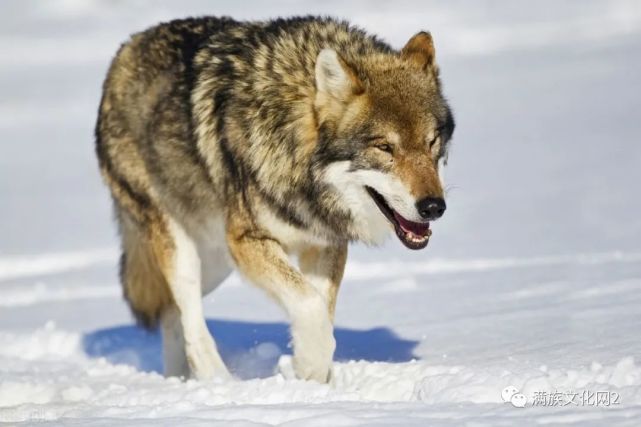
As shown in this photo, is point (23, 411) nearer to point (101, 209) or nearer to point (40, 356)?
point (40, 356)

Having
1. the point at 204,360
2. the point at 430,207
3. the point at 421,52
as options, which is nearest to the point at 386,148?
the point at 430,207

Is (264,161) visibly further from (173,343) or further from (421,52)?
(173,343)

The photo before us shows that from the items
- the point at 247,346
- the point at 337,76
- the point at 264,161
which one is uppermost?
the point at 337,76

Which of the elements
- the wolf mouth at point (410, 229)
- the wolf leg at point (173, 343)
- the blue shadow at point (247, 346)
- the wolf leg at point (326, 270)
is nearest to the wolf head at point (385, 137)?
the wolf mouth at point (410, 229)

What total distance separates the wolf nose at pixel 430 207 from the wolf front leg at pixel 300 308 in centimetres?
77

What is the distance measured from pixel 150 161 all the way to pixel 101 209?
5.47 metres

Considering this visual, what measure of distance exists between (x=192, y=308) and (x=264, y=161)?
103cm

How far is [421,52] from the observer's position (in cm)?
475

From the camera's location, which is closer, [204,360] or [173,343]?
[204,360]

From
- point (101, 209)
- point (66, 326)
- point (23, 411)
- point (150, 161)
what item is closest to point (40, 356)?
point (66, 326)

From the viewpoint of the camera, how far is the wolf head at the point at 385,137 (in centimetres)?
421

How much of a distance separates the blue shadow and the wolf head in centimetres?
95

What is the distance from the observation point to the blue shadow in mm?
5461

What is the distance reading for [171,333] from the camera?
570cm
